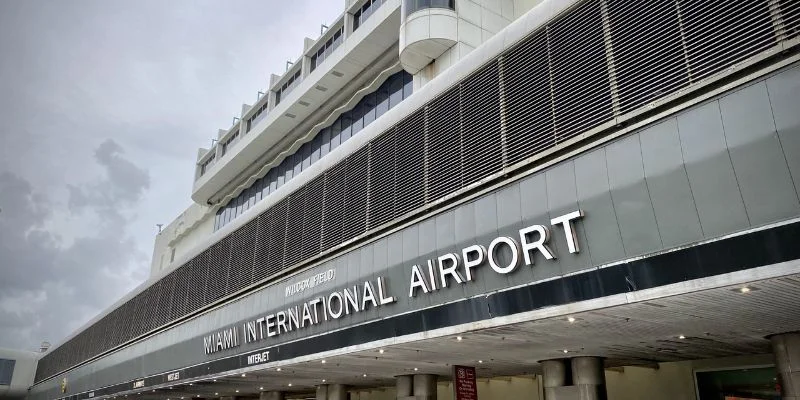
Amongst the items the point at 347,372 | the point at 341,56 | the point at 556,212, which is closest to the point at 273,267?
the point at 347,372

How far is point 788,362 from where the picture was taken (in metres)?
13.5

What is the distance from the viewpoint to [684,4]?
1168 cm

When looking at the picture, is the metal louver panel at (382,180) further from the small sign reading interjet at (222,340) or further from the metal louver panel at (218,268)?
the metal louver panel at (218,268)

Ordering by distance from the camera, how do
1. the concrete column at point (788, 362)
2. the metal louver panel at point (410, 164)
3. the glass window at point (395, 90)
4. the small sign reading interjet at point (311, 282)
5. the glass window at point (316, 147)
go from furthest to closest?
the glass window at point (316, 147)
the glass window at point (395, 90)
the small sign reading interjet at point (311, 282)
the metal louver panel at point (410, 164)
the concrete column at point (788, 362)

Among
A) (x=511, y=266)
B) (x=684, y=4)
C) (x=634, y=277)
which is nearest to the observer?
(x=634, y=277)

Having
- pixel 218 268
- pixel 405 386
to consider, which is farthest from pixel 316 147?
pixel 405 386

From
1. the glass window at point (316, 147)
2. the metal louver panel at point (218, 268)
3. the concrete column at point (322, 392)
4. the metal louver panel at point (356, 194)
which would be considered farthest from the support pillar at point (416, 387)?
the glass window at point (316, 147)

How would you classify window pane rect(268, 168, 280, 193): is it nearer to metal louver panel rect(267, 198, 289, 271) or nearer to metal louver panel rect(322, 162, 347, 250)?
A: metal louver panel rect(267, 198, 289, 271)

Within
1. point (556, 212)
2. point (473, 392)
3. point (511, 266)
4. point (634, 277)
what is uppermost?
point (556, 212)

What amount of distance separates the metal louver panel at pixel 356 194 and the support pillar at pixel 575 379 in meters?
7.87

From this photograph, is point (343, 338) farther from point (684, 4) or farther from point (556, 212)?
point (684, 4)

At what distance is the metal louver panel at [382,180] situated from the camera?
19.0 m

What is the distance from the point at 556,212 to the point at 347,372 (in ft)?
48.3

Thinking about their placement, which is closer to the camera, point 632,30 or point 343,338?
point 632,30
